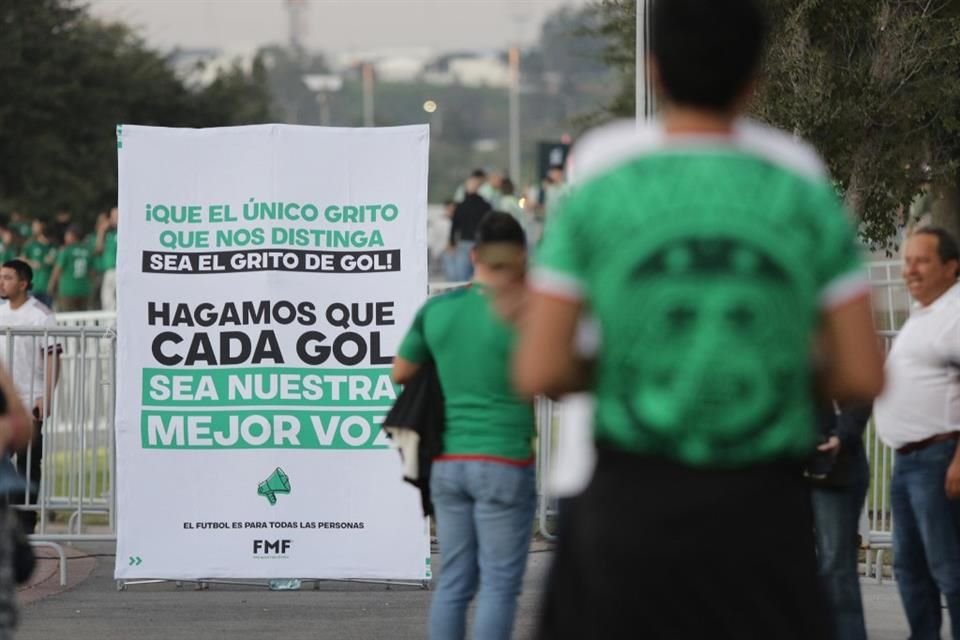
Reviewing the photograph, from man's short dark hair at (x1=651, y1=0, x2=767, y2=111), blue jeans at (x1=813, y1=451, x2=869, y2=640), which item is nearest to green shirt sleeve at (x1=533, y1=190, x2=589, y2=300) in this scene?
man's short dark hair at (x1=651, y1=0, x2=767, y2=111)

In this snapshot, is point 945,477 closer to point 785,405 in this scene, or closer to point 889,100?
point 785,405

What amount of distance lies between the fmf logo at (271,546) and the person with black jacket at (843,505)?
3.23 m

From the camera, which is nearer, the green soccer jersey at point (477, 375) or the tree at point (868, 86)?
the green soccer jersey at point (477, 375)

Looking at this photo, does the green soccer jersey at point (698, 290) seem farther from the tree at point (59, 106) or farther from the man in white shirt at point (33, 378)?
the tree at point (59, 106)

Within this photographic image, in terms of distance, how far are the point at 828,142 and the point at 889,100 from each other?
20.3 inches

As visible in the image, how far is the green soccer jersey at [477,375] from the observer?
22.5 feet

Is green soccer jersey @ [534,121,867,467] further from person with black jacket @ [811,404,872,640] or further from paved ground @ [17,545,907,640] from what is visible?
paved ground @ [17,545,907,640]

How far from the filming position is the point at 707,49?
3480 mm

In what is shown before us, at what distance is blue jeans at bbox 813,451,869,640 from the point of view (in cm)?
756

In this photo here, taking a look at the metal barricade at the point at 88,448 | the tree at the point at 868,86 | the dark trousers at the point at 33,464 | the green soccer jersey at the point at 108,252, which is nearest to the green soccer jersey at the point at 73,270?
the green soccer jersey at the point at 108,252

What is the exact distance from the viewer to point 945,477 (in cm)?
747

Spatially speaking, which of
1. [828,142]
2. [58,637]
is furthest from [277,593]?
[828,142]

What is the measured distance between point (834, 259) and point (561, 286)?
47 centimetres

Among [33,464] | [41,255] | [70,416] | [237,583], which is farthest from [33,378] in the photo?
[41,255]
